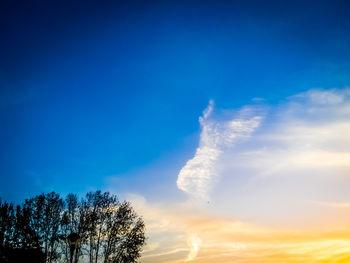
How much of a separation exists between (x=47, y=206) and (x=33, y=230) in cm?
385

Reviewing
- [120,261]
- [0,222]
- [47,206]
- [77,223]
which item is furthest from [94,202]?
[0,222]

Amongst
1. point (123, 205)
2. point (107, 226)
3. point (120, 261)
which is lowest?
point (120, 261)

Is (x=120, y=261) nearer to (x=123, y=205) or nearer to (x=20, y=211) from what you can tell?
(x=123, y=205)

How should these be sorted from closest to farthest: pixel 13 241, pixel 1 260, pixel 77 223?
pixel 1 260, pixel 13 241, pixel 77 223

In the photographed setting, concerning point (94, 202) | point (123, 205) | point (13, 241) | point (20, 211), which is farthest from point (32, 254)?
point (123, 205)

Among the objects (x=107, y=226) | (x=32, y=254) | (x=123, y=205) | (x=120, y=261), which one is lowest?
(x=120, y=261)

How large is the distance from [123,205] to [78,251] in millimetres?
9318

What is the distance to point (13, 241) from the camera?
122 ft

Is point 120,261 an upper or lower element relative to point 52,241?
lower

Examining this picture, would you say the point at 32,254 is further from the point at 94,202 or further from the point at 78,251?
the point at 94,202

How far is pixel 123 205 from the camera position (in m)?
42.2

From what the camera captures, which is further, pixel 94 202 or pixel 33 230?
pixel 94 202

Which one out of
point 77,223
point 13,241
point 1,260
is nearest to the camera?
point 1,260

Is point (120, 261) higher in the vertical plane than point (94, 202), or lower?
lower
